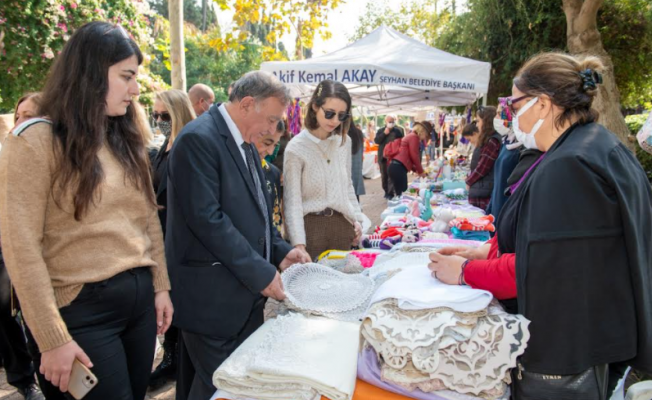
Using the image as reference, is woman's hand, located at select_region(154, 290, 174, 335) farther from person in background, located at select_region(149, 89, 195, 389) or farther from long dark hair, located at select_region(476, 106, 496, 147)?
long dark hair, located at select_region(476, 106, 496, 147)

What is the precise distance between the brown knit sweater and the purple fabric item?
816 millimetres

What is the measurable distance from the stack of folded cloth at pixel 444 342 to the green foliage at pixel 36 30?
6676 millimetres

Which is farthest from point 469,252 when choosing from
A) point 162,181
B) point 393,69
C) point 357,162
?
point 393,69

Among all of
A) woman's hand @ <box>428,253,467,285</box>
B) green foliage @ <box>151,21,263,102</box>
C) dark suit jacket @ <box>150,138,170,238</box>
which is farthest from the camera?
green foliage @ <box>151,21,263,102</box>

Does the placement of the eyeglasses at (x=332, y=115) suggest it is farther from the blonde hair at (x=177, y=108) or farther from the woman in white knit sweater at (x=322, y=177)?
the blonde hair at (x=177, y=108)

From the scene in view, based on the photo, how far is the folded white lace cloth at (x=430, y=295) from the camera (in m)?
1.23

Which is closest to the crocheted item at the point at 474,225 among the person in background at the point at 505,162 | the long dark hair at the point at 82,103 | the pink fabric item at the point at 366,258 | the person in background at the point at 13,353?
the person in background at the point at 505,162

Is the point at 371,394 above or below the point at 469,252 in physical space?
below

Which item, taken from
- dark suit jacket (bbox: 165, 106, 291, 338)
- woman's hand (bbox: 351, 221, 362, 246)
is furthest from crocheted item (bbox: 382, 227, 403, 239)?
dark suit jacket (bbox: 165, 106, 291, 338)

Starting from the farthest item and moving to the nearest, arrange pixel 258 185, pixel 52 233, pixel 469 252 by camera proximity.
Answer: pixel 258 185, pixel 469 252, pixel 52 233

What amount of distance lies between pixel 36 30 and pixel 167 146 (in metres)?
4.71

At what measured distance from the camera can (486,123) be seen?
4.75m

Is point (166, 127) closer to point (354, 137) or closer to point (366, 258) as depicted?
point (366, 258)

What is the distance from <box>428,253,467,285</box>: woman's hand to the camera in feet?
4.52
